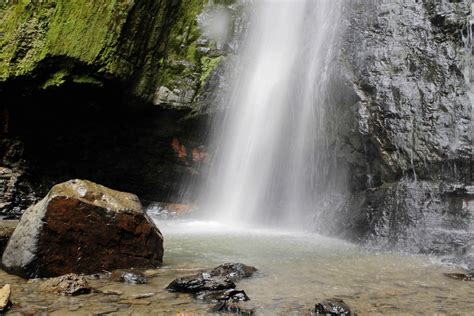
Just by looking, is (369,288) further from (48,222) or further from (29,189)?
(29,189)

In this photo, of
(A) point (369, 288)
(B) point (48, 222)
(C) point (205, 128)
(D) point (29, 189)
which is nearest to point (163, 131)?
(C) point (205, 128)

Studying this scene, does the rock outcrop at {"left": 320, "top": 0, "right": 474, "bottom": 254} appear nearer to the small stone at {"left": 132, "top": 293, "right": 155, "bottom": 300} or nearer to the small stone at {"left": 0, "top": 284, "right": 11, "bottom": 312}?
the small stone at {"left": 132, "top": 293, "right": 155, "bottom": 300}

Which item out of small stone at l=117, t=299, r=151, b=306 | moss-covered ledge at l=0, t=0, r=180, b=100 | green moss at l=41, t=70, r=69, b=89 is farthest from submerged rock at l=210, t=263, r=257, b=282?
green moss at l=41, t=70, r=69, b=89

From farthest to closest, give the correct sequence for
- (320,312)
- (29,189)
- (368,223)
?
(29,189), (368,223), (320,312)

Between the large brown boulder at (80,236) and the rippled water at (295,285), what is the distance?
0.24 m

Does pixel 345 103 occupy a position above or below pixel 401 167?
above

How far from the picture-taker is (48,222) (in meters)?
4.15

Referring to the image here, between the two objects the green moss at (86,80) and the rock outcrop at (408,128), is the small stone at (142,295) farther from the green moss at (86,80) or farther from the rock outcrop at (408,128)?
the green moss at (86,80)

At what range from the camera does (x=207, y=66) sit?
11.5 meters

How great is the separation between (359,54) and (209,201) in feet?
18.9

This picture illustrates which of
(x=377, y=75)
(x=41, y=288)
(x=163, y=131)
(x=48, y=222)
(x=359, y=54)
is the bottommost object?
(x=41, y=288)

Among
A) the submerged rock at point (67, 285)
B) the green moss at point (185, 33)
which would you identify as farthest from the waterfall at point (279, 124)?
the submerged rock at point (67, 285)

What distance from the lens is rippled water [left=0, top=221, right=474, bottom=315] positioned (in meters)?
3.26

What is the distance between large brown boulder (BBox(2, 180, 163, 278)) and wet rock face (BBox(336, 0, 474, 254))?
4314 millimetres
